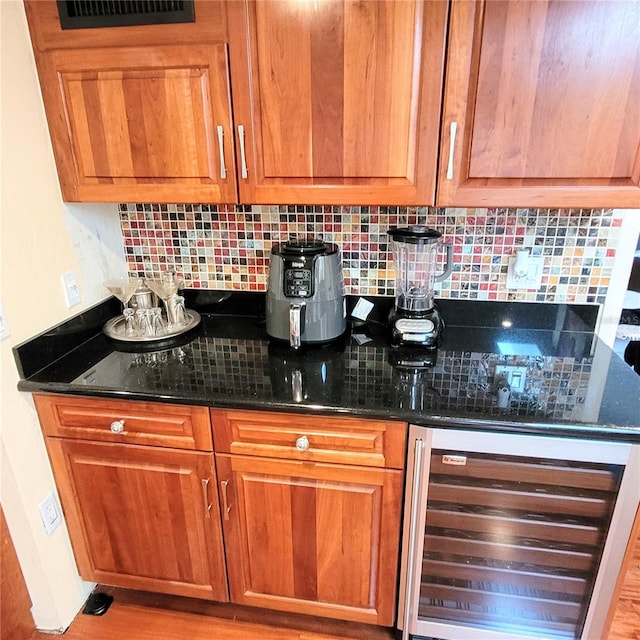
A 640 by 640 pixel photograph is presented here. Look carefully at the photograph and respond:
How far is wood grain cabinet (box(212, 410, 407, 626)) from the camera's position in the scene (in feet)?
4.10

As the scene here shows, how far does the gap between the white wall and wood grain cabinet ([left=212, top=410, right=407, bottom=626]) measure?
0.57 metres

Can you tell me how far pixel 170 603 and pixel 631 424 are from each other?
1.58 meters

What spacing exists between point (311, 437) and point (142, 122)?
1.01 metres

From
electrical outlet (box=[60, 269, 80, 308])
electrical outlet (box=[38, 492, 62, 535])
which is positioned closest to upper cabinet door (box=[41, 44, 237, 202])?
electrical outlet (box=[60, 269, 80, 308])

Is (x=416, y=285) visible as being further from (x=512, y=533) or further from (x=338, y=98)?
(x=512, y=533)

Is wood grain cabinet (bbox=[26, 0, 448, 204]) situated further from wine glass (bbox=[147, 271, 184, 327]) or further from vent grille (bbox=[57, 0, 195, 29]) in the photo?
wine glass (bbox=[147, 271, 184, 327])

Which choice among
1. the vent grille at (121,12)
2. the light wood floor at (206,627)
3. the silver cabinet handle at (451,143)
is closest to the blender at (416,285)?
the silver cabinet handle at (451,143)

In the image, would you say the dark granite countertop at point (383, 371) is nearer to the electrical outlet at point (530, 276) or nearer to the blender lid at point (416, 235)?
the electrical outlet at point (530, 276)

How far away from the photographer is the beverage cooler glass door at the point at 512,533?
3.79 feet

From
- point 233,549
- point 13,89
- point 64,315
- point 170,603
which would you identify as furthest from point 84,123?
point 170,603

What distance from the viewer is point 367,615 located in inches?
56.4

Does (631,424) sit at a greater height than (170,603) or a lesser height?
greater

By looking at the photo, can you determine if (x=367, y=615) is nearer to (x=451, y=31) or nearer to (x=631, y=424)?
(x=631, y=424)

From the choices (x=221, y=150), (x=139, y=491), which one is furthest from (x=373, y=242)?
(x=139, y=491)
